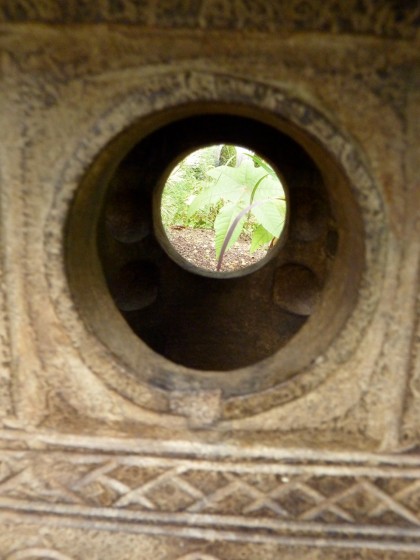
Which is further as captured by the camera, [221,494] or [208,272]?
[208,272]

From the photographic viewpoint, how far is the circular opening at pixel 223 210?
9.24 ft

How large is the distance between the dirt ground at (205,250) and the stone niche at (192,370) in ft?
9.26

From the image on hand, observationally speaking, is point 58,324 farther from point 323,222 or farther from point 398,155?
point 323,222

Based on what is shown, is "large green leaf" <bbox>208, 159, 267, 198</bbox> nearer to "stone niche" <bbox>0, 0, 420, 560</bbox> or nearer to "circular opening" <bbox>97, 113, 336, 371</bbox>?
"circular opening" <bbox>97, 113, 336, 371</bbox>

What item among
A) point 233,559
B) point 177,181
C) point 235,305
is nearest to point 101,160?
point 233,559

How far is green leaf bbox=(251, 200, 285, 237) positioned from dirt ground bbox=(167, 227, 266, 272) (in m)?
1.16

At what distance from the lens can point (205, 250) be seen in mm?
4336

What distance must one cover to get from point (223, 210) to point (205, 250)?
1.32m

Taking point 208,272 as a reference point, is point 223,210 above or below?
above

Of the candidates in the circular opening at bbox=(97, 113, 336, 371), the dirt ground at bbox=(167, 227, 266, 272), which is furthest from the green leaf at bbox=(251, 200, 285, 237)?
the dirt ground at bbox=(167, 227, 266, 272)

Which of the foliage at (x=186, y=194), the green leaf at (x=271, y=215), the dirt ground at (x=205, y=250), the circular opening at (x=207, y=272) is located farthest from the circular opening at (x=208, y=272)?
the foliage at (x=186, y=194)

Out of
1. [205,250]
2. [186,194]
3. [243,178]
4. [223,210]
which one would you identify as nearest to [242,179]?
[243,178]

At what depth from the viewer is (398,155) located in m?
0.96

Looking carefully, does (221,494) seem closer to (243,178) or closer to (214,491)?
(214,491)
